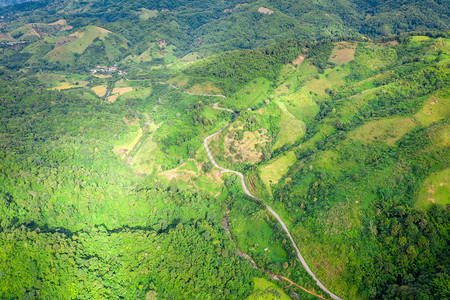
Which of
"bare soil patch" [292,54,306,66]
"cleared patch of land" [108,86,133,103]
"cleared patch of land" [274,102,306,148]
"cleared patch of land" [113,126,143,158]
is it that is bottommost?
"cleared patch of land" [108,86,133,103]

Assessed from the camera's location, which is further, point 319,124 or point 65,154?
point 319,124

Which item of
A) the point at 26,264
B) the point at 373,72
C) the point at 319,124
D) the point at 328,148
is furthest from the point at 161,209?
the point at 373,72

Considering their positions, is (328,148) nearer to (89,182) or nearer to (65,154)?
(89,182)

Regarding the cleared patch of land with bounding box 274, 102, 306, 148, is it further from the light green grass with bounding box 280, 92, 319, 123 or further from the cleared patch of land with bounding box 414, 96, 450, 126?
the cleared patch of land with bounding box 414, 96, 450, 126

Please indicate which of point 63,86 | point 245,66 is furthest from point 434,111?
point 63,86

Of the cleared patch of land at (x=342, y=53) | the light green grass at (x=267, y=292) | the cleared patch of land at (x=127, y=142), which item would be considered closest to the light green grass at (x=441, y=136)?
the light green grass at (x=267, y=292)

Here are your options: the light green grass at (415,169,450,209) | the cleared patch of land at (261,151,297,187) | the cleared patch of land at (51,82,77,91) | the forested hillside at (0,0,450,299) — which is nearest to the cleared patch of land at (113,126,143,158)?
the forested hillside at (0,0,450,299)

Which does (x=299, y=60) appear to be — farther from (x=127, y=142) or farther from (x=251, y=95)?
(x=127, y=142)
